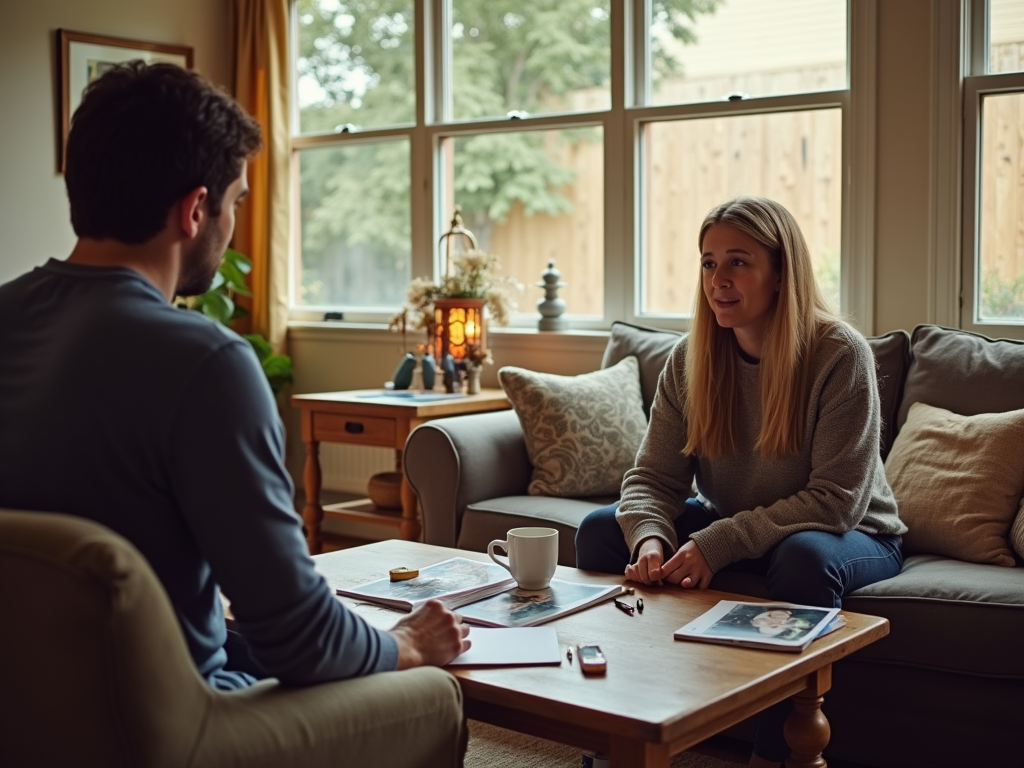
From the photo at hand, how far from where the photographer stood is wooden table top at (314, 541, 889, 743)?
141 cm

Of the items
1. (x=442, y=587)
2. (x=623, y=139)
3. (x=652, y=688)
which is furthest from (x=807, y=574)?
(x=623, y=139)

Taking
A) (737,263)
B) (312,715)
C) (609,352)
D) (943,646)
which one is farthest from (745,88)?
(312,715)

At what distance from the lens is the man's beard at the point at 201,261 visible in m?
1.39

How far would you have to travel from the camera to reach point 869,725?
234 centimetres

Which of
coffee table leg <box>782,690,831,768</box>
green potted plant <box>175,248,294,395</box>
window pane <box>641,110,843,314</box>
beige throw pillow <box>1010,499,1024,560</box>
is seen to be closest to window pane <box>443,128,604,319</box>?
window pane <box>641,110,843,314</box>

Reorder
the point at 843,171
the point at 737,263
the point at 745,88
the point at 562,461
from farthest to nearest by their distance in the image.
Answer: the point at 745,88 < the point at 843,171 < the point at 562,461 < the point at 737,263

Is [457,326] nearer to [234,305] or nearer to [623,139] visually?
[623,139]

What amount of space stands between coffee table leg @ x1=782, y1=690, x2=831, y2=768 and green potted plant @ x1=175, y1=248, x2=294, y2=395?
335cm

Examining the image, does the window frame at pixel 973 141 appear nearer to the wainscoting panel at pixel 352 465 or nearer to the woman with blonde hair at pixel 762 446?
the woman with blonde hair at pixel 762 446

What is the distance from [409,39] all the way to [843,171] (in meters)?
1.97

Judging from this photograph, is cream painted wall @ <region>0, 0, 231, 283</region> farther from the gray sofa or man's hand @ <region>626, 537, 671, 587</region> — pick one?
man's hand @ <region>626, 537, 671, 587</region>

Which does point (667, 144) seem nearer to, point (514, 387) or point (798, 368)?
point (514, 387)

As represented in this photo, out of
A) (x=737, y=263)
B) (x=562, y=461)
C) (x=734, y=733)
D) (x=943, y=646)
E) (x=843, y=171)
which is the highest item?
(x=843, y=171)

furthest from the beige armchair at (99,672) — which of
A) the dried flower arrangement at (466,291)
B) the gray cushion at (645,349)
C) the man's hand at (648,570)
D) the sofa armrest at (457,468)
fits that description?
the dried flower arrangement at (466,291)
